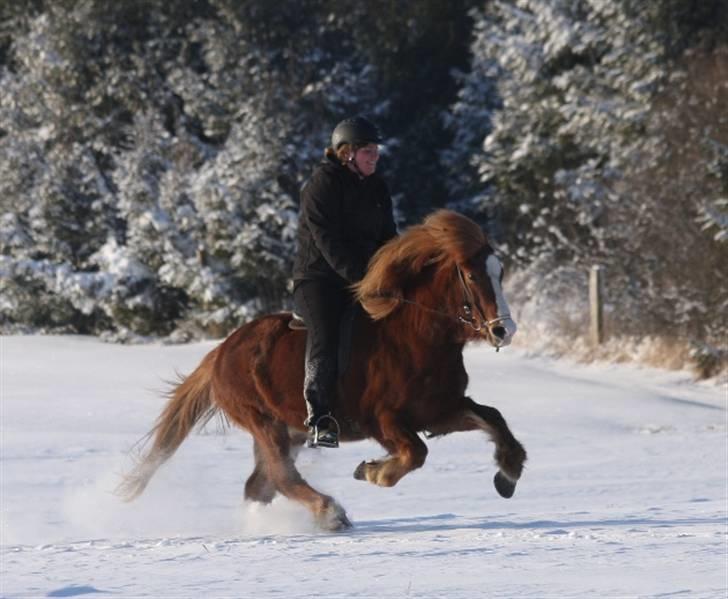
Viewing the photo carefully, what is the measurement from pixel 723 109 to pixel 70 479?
1226 cm

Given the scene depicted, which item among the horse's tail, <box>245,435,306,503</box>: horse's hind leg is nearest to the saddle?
<box>245,435,306,503</box>: horse's hind leg

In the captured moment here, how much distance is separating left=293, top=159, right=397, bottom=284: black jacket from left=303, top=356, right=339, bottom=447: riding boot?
0.59m

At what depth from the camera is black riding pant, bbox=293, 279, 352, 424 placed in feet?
28.8

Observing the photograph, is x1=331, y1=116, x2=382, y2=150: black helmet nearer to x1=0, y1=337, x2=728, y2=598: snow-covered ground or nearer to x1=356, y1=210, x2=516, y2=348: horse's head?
x1=356, y1=210, x2=516, y2=348: horse's head

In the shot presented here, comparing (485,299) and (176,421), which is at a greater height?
(485,299)

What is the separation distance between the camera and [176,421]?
10344 mm

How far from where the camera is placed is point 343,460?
13.8m

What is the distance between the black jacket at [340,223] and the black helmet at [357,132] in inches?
8.5

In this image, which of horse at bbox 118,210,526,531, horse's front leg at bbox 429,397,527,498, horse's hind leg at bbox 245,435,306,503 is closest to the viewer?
horse at bbox 118,210,526,531

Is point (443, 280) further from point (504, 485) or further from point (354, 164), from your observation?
point (504, 485)

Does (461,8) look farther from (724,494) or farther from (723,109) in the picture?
(724,494)

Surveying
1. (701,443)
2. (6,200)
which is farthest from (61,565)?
(6,200)

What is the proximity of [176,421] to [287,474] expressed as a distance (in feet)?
4.66

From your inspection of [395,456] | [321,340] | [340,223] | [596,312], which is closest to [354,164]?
[340,223]
